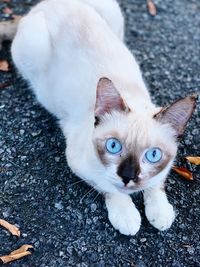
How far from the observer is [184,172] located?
12.3ft

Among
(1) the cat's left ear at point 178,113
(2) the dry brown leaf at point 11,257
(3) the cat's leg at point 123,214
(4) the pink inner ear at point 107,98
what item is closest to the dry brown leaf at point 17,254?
(2) the dry brown leaf at point 11,257

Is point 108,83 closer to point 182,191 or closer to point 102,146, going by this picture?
point 102,146

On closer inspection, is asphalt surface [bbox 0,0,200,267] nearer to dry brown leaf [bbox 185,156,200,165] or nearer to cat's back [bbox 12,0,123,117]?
dry brown leaf [bbox 185,156,200,165]

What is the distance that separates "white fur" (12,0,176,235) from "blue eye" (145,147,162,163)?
9.8 inches

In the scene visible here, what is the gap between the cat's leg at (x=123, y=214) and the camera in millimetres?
3225

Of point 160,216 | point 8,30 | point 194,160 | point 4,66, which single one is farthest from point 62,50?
point 160,216

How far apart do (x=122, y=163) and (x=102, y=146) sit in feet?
0.65

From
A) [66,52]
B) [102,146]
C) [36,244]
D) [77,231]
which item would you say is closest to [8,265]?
[36,244]

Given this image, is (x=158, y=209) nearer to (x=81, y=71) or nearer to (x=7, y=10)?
(x=81, y=71)

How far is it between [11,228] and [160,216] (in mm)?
951

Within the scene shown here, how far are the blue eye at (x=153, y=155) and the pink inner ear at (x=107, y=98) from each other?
30 centimetres

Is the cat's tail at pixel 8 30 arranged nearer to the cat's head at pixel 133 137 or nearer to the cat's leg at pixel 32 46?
the cat's leg at pixel 32 46

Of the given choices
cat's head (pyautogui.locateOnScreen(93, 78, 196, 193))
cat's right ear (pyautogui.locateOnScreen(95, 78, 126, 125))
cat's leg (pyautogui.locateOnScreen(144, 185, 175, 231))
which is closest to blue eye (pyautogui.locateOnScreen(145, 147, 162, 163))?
cat's head (pyautogui.locateOnScreen(93, 78, 196, 193))

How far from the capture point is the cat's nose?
9.00 feet
